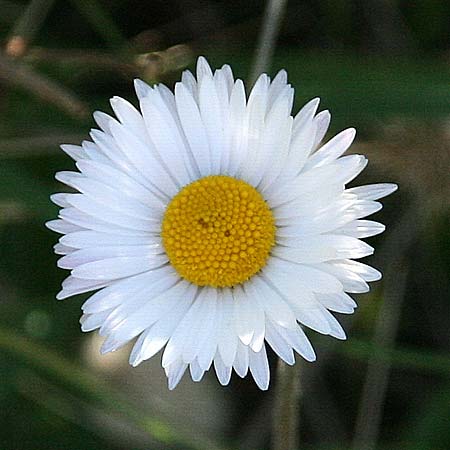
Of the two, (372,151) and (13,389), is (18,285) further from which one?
(372,151)

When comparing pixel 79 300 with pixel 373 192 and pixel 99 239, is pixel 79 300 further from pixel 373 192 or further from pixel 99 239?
pixel 373 192

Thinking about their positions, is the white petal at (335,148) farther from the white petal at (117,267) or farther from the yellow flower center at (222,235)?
the white petal at (117,267)

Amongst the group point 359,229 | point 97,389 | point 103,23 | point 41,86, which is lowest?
point 97,389

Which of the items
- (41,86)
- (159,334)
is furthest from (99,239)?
(41,86)

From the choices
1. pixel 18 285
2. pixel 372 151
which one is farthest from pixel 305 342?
pixel 18 285

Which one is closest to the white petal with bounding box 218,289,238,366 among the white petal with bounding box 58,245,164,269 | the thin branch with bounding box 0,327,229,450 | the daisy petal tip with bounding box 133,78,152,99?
the white petal with bounding box 58,245,164,269

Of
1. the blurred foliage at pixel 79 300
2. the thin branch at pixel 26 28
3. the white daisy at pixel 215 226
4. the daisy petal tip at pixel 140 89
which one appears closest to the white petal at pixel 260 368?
the white daisy at pixel 215 226
